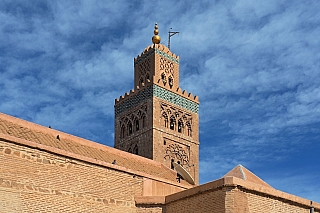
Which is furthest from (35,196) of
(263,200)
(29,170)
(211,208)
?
(263,200)

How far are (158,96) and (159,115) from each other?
0.83 metres

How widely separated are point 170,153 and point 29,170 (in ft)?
34.5

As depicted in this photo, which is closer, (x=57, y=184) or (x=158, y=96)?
(x=57, y=184)

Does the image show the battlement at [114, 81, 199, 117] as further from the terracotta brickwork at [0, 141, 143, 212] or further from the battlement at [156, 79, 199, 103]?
the terracotta brickwork at [0, 141, 143, 212]

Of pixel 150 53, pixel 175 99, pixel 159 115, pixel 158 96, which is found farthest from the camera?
pixel 150 53

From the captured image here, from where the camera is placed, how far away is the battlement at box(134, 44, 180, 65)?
2119 centimetres

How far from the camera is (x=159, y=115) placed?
1959 centimetres

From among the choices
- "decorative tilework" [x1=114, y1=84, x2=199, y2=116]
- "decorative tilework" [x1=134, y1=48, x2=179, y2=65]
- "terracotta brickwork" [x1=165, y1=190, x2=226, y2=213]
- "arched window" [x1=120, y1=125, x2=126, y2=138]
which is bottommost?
"terracotta brickwork" [x1=165, y1=190, x2=226, y2=213]

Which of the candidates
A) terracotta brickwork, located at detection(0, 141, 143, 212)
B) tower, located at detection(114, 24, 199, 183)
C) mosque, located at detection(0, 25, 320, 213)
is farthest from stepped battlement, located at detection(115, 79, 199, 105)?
terracotta brickwork, located at detection(0, 141, 143, 212)

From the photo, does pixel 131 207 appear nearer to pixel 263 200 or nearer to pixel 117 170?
pixel 117 170

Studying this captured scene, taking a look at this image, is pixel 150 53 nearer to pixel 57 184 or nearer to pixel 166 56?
pixel 166 56

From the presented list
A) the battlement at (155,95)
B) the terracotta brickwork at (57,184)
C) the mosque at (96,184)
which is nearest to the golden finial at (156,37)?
the battlement at (155,95)

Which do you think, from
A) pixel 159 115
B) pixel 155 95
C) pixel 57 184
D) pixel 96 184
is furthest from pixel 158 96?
pixel 57 184

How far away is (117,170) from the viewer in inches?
436
